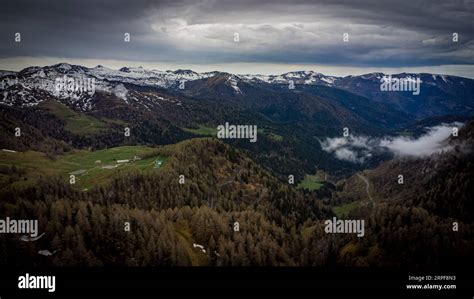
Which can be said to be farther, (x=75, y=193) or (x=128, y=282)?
(x=75, y=193)

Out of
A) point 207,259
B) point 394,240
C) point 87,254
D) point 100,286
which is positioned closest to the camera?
point 100,286

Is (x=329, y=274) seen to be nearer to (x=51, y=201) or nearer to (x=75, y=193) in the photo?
(x=51, y=201)

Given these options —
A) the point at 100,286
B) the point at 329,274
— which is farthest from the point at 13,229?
the point at 329,274

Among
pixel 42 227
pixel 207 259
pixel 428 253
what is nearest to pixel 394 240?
pixel 428 253

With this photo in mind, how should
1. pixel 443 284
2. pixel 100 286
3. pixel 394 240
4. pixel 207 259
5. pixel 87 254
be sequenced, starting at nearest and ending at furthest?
pixel 100 286 → pixel 443 284 → pixel 87 254 → pixel 207 259 → pixel 394 240

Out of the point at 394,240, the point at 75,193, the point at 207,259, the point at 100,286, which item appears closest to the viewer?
the point at 100,286

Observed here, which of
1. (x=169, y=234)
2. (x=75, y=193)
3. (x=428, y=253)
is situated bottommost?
(x=428, y=253)

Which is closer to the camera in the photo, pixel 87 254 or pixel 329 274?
pixel 329 274

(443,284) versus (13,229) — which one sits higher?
(443,284)

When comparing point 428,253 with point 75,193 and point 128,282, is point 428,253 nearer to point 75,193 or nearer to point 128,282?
point 128,282
